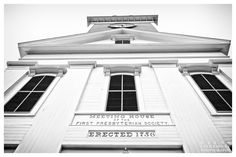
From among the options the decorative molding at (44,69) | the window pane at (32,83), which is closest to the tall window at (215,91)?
the decorative molding at (44,69)

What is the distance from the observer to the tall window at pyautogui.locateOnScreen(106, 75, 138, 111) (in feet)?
27.4

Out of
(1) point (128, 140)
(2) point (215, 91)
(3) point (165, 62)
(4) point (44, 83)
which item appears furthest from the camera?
(3) point (165, 62)

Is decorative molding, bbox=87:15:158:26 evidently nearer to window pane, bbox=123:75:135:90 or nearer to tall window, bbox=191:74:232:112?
window pane, bbox=123:75:135:90

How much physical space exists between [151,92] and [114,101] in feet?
5.43

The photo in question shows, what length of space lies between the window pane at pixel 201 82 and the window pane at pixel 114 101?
12.3 ft

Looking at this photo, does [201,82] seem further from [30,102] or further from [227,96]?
[30,102]

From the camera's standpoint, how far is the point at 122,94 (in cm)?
938

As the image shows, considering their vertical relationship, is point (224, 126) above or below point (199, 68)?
below

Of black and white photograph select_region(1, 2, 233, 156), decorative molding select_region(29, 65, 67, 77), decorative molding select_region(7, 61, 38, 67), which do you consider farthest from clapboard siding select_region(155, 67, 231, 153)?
decorative molding select_region(7, 61, 38, 67)

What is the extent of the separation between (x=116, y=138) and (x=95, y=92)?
3.40 m

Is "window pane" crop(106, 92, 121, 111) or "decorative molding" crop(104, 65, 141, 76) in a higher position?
"decorative molding" crop(104, 65, 141, 76)

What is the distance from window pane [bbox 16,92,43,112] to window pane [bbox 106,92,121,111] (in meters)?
2.98

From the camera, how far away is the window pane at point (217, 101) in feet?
26.4

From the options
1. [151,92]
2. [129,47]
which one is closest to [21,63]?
[129,47]
